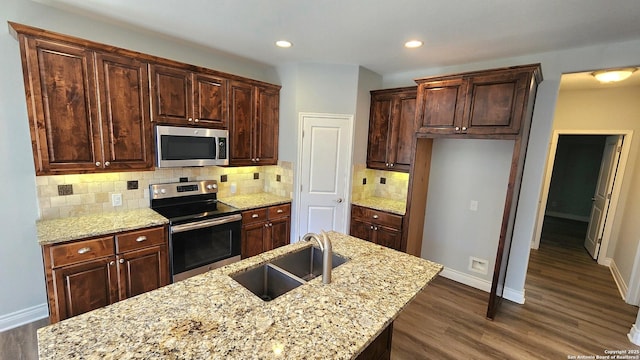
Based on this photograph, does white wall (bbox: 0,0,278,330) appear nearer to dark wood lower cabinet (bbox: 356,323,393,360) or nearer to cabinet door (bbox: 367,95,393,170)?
cabinet door (bbox: 367,95,393,170)

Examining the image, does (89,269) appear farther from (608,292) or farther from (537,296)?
(608,292)

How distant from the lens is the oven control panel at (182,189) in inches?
114

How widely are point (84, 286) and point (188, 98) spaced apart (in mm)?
1870

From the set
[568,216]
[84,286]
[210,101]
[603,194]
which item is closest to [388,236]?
[210,101]

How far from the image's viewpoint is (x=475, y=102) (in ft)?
8.48

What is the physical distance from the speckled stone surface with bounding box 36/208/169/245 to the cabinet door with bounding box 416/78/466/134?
279cm

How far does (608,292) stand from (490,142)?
239 centimetres

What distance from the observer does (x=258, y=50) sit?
300 cm

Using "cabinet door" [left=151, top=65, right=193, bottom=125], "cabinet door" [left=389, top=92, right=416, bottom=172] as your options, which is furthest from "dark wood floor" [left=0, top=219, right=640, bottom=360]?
"cabinet door" [left=151, top=65, right=193, bottom=125]

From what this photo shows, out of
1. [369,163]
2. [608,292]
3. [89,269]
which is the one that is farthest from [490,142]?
[89,269]

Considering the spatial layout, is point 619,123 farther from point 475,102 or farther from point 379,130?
point 379,130

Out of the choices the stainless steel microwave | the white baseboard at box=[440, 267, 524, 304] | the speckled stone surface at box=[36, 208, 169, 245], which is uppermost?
the stainless steel microwave

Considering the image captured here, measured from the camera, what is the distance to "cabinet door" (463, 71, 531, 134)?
2371mm

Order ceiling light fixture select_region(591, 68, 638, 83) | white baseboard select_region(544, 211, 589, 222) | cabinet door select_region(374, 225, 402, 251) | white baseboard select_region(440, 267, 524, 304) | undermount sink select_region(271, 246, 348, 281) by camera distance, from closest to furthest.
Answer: undermount sink select_region(271, 246, 348, 281) → ceiling light fixture select_region(591, 68, 638, 83) → white baseboard select_region(440, 267, 524, 304) → cabinet door select_region(374, 225, 402, 251) → white baseboard select_region(544, 211, 589, 222)
